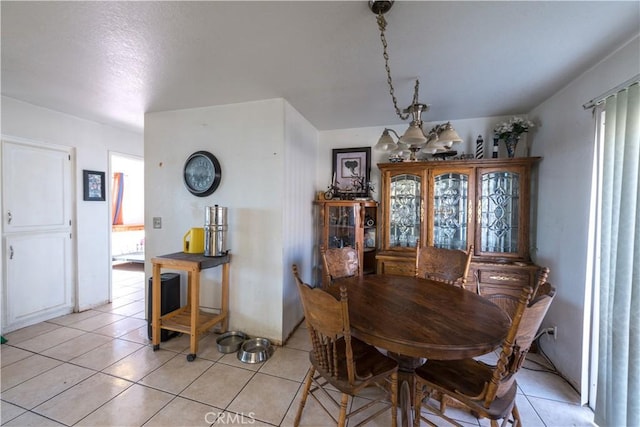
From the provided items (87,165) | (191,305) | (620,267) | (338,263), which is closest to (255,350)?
(191,305)

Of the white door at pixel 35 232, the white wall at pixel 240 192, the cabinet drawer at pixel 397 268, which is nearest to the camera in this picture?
the white wall at pixel 240 192

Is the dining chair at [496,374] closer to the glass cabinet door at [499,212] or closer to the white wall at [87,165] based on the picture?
the glass cabinet door at [499,212]

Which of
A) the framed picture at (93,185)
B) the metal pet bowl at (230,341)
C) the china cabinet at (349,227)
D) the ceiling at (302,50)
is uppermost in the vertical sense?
the ceiling at (302,50)

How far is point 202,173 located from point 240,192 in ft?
1.66

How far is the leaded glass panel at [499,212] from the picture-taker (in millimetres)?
2752

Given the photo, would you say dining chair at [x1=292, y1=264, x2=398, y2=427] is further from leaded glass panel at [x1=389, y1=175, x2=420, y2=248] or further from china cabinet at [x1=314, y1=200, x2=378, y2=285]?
leaded glass panel at [x1=389, y1=175, x2=420, y2=248]

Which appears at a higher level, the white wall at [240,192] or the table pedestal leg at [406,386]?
the white wall at [240,192]

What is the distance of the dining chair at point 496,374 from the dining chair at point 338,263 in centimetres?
99

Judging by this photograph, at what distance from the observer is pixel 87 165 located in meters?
3.32

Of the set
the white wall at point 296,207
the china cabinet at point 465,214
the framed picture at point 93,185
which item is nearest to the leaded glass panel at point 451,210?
the china cabinet at point 465,214

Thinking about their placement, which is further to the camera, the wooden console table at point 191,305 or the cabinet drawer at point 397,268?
the cabinet drawer at point 397,268

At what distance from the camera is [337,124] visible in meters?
3.31

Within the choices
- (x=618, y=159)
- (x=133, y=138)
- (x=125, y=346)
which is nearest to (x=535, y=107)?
(x=618, y=159)

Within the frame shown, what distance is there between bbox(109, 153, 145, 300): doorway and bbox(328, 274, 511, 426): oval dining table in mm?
5331
